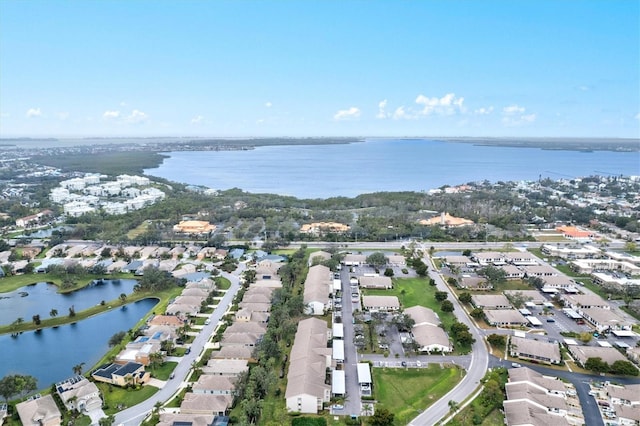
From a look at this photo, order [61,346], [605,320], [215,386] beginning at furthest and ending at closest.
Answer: [605,320], [61,346], [215,386]

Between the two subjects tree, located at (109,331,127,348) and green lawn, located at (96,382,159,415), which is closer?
green lawn, located at (96,382,159,415)

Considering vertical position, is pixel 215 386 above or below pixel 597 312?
below

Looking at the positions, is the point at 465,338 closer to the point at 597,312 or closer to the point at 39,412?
the point at 597,312

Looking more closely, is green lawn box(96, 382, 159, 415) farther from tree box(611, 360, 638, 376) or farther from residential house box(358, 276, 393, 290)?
tree box(611, 360, 638, 376)

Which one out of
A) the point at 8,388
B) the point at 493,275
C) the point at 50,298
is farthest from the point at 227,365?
the point at 493,275

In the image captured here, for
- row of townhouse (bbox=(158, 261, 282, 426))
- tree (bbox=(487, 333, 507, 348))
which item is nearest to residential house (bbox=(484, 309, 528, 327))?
tree (bbox=(487, 333, 507, 348))

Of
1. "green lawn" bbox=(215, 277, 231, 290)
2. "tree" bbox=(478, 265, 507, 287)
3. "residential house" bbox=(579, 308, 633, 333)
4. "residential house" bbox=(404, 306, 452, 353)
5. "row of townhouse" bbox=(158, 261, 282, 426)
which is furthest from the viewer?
"green lawn" bbox=(215, 277, 231, 290)
